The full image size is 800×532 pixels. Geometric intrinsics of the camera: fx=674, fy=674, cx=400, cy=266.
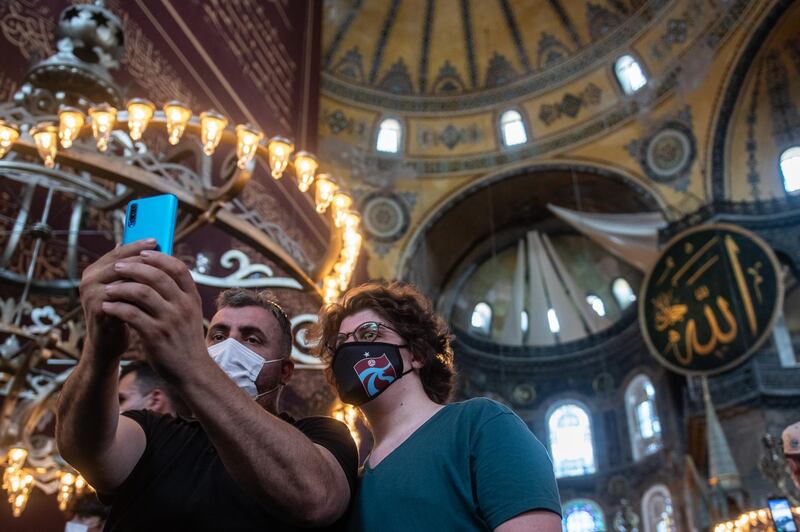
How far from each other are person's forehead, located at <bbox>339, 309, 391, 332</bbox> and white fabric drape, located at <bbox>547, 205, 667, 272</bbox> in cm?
1346

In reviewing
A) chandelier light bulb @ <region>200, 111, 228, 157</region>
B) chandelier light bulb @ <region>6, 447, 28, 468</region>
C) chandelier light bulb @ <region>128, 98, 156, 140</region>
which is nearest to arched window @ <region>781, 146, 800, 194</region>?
chandelier light bulb @ <region>200, 111, 228, 157</region>

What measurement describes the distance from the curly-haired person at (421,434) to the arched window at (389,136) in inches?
611

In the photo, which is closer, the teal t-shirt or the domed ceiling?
the teal t-shirt

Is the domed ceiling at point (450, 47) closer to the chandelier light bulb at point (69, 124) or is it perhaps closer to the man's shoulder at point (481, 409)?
the chandelier light bulb at point (69, 124)

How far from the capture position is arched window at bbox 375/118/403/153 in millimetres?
17062

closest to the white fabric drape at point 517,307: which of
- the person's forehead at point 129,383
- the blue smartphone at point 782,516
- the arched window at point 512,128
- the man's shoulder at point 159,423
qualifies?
the arched window at point 512,128

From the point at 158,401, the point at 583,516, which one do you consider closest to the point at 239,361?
the point at 158,401

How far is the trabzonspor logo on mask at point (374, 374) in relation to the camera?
158cm

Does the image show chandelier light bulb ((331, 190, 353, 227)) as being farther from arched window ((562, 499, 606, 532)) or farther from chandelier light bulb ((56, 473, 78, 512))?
arched window ((562, 499, 606, 532))

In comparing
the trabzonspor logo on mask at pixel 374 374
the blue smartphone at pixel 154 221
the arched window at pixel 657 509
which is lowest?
the trabzonspor logo on mask at pixel 374 374

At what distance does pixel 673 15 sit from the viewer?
14.3 metres

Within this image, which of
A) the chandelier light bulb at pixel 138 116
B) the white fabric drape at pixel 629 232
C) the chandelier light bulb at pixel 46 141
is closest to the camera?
the chandelier light bulb at pixel 46 141

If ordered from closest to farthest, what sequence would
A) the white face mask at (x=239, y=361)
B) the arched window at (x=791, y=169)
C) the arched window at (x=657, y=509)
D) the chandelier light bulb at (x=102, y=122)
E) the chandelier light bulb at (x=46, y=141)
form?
the white face mask at (x=239, y=361), the chandelier light bulb at (x=46, y=141), the chandelier light bulb at (x=102, y=122), the arched window at (x=791, y=169), the arched window at (x=657, y=509)

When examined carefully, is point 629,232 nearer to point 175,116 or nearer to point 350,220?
point 350,220
